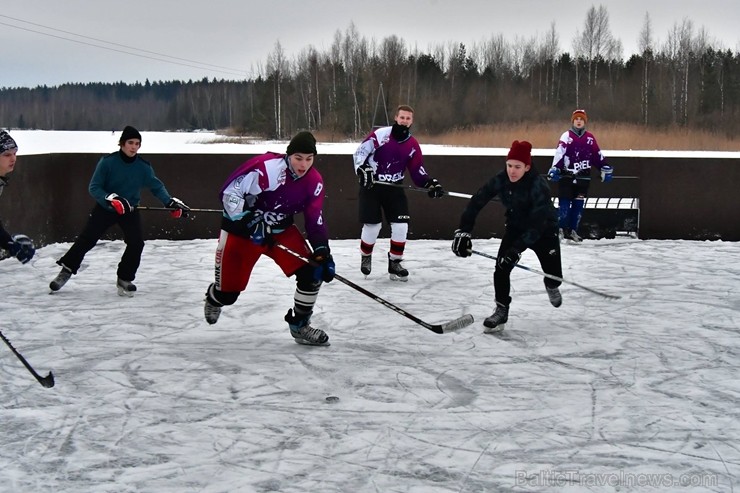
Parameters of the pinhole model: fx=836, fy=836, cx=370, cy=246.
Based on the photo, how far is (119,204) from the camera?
6102 millimetres

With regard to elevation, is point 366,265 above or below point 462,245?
below

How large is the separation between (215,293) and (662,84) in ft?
146

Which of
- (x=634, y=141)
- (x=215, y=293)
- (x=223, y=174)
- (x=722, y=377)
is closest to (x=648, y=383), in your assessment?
(x=722, y=377)

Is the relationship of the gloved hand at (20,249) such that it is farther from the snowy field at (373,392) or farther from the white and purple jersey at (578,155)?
the white and purple jersey at (578,155)

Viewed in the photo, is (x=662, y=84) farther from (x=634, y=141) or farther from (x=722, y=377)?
(x=722, y=377)

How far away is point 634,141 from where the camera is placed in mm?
27000

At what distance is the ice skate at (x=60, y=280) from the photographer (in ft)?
21.0

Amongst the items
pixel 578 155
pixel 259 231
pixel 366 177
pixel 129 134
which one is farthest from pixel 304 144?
pixel 578 155

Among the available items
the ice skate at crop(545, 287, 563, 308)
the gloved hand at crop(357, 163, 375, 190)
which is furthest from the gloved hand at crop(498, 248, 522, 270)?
the gloved hand at crop(357, 163, 375, 190)

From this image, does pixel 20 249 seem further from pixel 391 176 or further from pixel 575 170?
pixel 575 170

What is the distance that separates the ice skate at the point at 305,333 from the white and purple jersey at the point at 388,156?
97.4 inches

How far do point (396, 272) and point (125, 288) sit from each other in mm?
2212

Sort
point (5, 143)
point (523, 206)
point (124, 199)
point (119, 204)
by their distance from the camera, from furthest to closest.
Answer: point (124, 199) < point (119, 204) < point (523, 206) < point (5, 143)

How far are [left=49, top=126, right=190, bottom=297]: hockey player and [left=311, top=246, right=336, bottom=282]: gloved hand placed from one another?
1.91 metres
